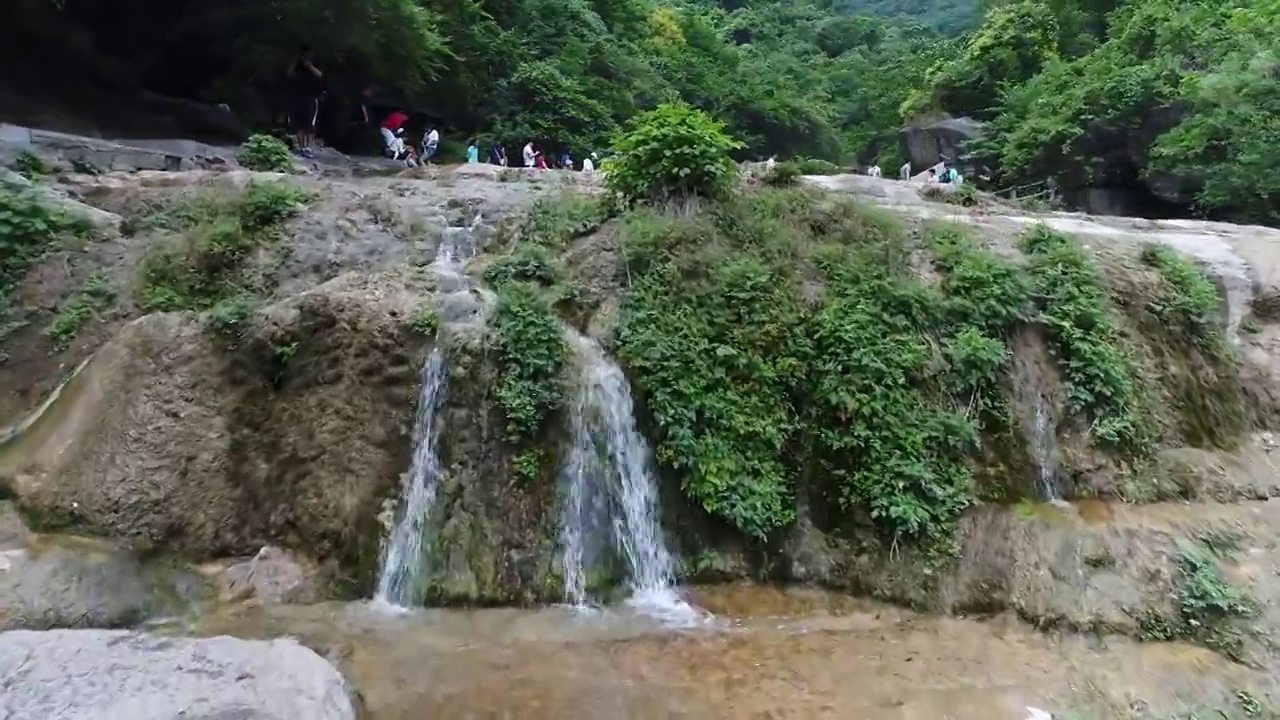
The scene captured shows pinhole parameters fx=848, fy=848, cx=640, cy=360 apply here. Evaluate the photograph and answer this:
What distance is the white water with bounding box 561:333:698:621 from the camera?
7.70 m

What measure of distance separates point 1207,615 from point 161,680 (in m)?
7.36

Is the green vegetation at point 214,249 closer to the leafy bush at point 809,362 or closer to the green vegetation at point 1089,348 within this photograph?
the leafy bush at point 809,362

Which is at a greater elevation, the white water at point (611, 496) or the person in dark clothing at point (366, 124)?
the person in dark clothing at point (366, 124)

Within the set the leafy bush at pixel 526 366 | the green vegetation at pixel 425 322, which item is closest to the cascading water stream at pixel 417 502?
the green vegetation at pixel 425 322

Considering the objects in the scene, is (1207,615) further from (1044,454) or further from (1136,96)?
(1136,96)

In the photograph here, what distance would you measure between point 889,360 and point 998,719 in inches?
147

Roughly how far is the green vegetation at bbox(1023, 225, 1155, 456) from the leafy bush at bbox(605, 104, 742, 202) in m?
3.75

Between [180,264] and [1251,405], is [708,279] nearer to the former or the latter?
[180,264]

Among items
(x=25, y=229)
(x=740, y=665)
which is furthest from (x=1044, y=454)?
(x=25, y=229)

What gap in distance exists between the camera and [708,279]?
357 inches

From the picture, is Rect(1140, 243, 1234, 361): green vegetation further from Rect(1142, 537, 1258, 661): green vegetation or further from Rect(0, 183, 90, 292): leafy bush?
Rect(0, 183, 90, 292): leafy bush

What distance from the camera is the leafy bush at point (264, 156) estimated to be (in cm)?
1298

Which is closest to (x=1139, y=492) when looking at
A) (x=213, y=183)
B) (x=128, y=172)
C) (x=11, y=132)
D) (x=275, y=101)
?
(x=213, y=183)

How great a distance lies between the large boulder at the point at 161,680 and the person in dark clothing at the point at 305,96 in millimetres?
13064
